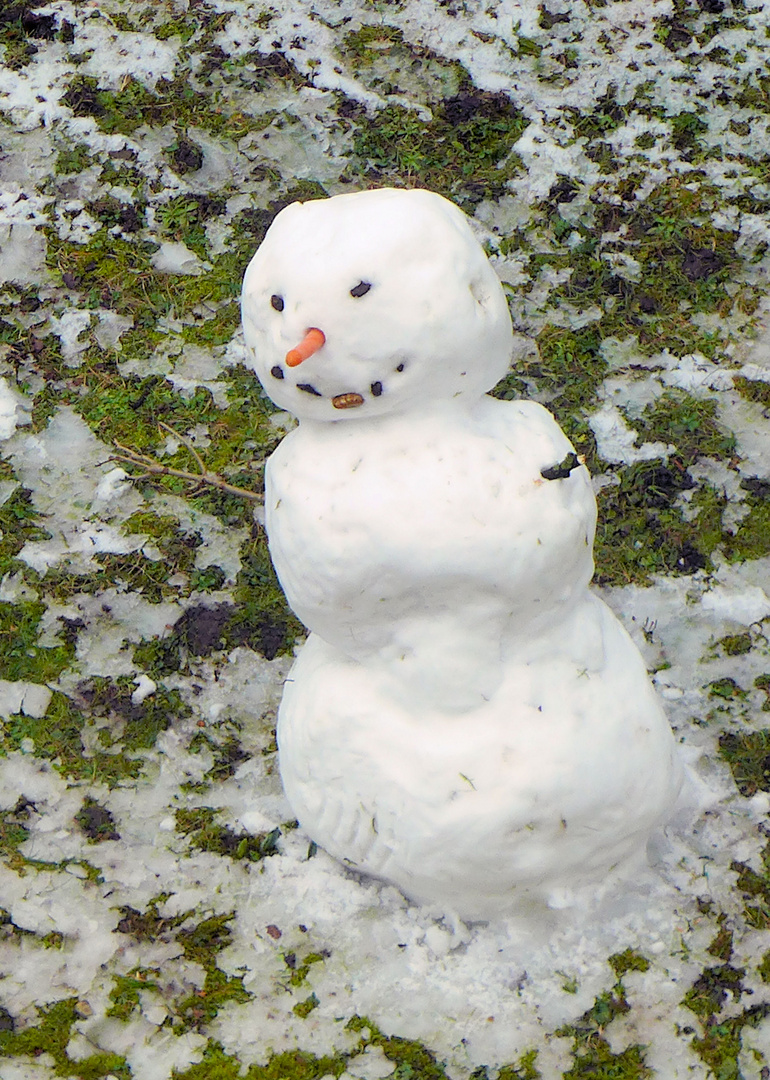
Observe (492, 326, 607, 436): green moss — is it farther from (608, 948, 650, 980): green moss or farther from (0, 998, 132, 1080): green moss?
(0, 998, 132, 1080): green moss

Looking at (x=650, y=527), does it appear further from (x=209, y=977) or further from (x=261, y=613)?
(x=209, y=977)

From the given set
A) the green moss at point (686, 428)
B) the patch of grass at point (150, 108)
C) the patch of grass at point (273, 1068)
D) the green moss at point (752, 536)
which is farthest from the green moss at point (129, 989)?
the patch of grass at point (150, 108)

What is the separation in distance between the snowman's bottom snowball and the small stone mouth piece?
0.59 meters

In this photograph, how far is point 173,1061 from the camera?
271 cm

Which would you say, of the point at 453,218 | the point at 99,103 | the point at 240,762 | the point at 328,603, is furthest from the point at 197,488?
the point at 99,103

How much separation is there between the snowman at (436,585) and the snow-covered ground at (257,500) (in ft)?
0.95

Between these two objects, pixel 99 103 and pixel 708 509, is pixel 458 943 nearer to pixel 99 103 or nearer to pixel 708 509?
pixel 708 509

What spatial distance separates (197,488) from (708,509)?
1578 mm

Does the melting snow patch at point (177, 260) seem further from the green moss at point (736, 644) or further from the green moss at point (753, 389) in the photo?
the green moss at point (736, 644)

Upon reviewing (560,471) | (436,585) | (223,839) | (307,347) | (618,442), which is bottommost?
(223,839)

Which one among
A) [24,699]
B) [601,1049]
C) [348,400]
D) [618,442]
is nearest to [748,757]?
[601,1049]

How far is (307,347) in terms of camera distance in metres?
2.25

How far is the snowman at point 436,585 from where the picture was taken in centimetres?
230

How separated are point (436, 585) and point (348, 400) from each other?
0.41 m
